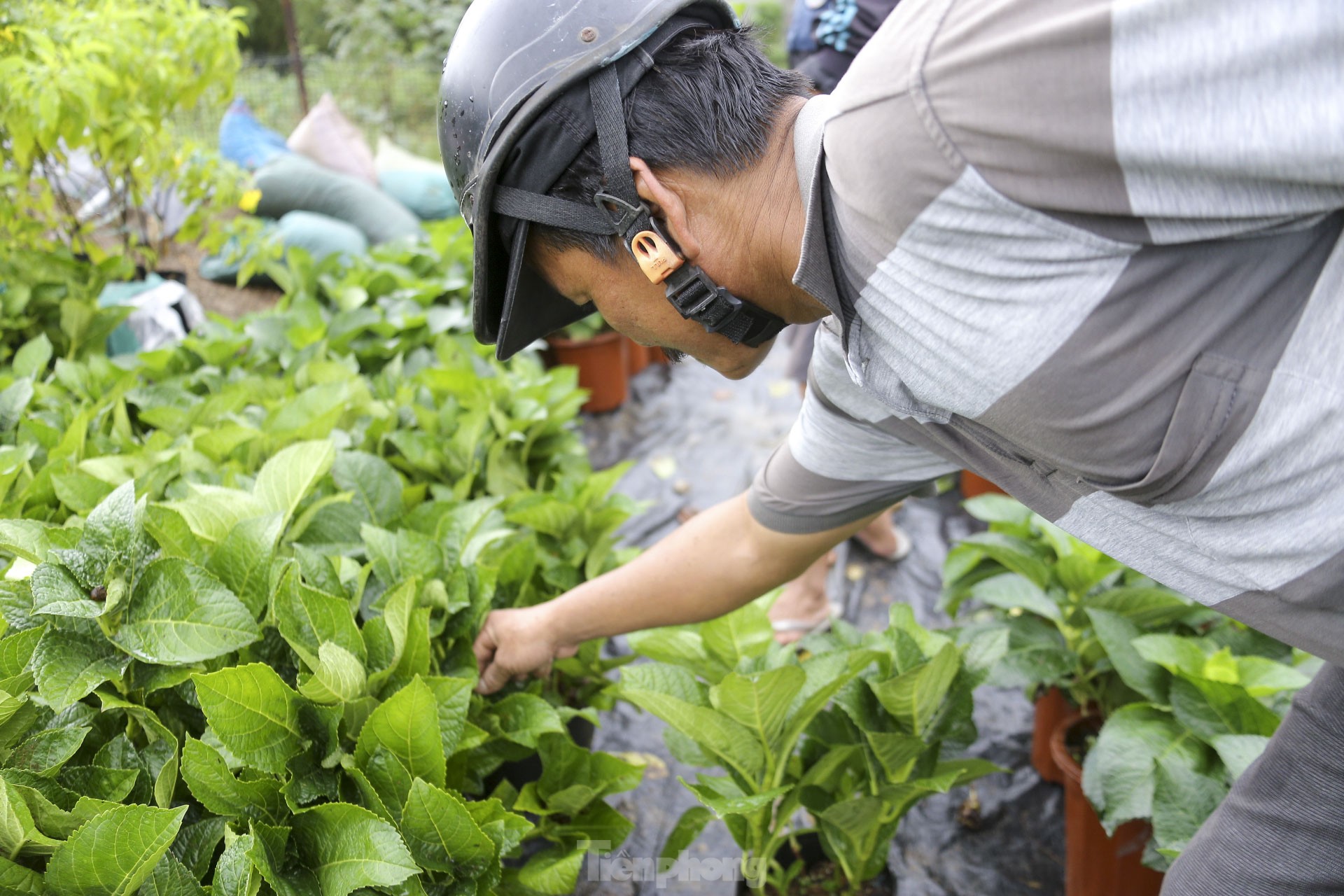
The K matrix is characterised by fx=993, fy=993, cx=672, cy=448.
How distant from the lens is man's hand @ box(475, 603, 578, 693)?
5.59 feet

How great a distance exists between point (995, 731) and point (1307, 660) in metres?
0.87

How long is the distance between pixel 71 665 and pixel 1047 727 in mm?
2130

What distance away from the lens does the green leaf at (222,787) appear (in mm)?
1250

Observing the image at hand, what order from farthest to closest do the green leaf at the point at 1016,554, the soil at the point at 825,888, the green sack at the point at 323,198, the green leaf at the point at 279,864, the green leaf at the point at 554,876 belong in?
the green sack at the point at 323,198
the green leaf at the point at 1016,554
the soil at the point at 825,888
the green leaf at the point at 554,876
the green leaf at the point at 279,864

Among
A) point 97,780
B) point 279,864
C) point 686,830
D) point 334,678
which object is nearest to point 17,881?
point 97,780

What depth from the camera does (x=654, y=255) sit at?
1156 millimetres

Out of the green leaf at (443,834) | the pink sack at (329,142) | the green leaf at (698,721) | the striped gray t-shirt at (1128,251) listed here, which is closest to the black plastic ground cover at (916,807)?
the green leaf at (698,721)

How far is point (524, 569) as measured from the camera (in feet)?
6.48

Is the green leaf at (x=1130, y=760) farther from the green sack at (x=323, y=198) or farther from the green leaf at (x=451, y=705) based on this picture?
the green sack at (x=323, y=198)

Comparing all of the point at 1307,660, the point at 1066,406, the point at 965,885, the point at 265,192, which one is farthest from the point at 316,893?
the point at 265,192

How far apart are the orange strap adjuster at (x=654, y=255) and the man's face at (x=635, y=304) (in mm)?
50

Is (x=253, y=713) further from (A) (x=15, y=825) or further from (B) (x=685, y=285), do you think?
(B) (x=685, y=285)

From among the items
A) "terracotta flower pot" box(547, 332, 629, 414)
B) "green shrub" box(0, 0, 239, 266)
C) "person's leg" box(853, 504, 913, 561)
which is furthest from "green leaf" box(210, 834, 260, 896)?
"terracotta flower pot" box(547, 332, 629, 414)

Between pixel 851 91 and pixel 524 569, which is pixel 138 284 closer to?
pixel 524 569
